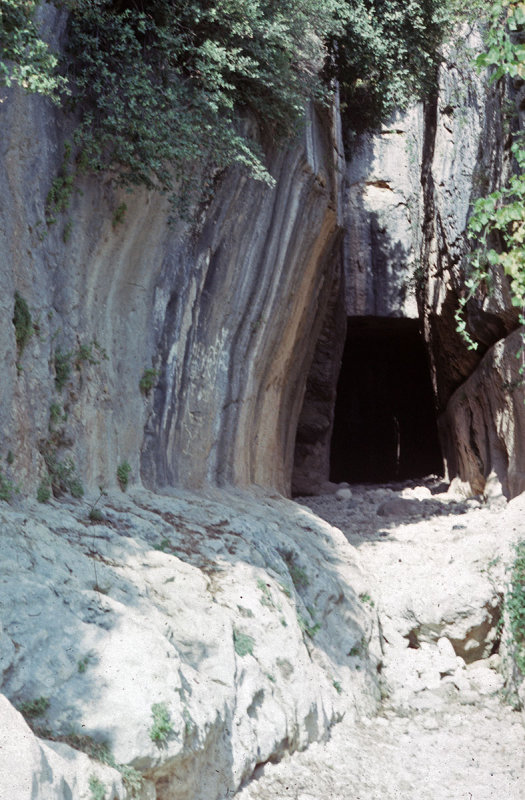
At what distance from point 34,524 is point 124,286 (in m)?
3.56

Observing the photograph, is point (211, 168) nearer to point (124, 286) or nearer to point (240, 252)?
point (240, 252)

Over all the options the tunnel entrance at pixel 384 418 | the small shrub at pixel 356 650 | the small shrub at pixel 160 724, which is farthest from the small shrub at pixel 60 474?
the tunnel entrance at pixel 384 418

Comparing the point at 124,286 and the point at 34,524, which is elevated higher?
the point at 124,286

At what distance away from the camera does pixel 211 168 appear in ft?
29.0

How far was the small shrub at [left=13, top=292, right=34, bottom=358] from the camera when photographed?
5.96 metres

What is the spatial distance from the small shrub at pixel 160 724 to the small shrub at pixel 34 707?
511 mm

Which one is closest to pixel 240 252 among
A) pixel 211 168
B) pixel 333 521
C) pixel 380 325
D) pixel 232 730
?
pixel 211 168

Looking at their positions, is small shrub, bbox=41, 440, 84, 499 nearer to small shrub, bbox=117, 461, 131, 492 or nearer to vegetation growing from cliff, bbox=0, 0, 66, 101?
small shrub, bbox=117, 461, 131, 492

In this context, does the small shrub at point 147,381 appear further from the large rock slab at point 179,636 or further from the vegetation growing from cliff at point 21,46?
the vegetation growing from cliff at point 21,46

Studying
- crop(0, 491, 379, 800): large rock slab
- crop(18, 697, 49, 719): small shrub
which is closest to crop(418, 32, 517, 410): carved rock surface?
crop(0, 491, 379, 800): large rock slab

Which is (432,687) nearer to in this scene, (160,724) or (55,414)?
(160,724)

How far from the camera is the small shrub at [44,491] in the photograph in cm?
570

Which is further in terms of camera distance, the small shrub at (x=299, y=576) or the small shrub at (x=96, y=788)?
the small shrub at (x=299, y=576)

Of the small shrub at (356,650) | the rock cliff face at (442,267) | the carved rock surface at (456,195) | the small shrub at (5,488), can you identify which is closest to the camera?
the small shrub at (5,488)
